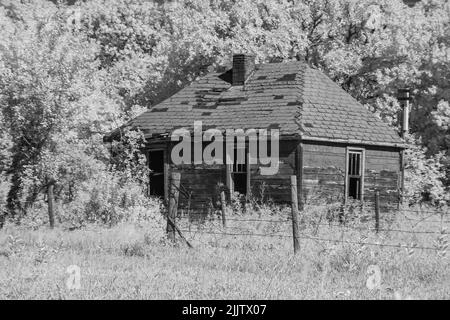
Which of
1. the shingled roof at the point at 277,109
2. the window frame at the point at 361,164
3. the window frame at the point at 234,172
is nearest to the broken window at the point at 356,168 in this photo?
the window frame at the point at 361,164

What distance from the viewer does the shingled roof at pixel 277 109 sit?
23.3 m

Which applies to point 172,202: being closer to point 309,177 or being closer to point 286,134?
point 286,134

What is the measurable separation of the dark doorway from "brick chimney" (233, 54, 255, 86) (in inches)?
151

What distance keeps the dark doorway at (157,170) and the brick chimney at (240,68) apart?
3838mm

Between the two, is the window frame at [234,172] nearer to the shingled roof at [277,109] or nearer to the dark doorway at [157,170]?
the shingled roof at [277,109]

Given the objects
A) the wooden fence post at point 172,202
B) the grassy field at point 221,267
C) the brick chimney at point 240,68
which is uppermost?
the brick chimney at point 240,68

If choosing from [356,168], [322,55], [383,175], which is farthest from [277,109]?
[322,55]

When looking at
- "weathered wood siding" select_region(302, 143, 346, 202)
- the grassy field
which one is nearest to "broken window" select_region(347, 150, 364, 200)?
"weathered wood siding" select_region(302, 143, 346, 202)

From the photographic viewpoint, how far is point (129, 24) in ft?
136

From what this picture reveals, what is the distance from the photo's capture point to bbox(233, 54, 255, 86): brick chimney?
25.9 m

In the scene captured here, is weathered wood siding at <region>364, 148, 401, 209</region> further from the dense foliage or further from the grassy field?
the grassy field

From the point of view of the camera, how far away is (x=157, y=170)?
25.3 metres
